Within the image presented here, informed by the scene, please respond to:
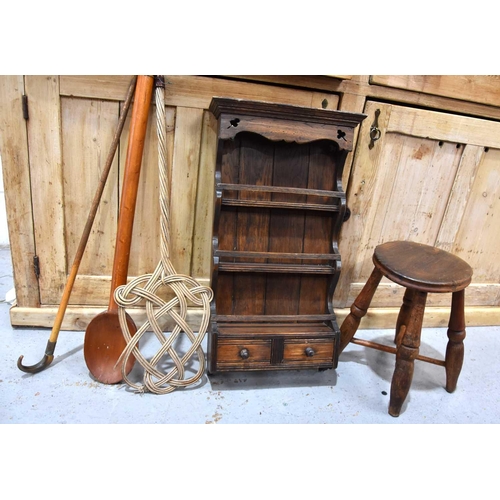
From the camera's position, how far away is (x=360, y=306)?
55.7 inches

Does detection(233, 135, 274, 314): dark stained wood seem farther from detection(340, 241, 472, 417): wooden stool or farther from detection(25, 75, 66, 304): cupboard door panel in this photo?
detection(25, 75, 66, 304): cupboard door panel

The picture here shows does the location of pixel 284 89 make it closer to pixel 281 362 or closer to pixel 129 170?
pixel 129 170

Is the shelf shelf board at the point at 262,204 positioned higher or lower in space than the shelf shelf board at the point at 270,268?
higher

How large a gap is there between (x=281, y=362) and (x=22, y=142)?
4.31ft

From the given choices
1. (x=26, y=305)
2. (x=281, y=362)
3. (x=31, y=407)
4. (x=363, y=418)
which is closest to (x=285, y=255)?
(x=281, y=362)

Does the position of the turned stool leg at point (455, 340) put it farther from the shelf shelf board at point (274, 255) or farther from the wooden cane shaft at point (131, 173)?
the wooden cane shaft at point (131, 173)

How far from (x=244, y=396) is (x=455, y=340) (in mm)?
864

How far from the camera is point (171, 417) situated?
3.87 ft

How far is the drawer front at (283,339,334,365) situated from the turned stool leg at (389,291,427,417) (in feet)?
0.80

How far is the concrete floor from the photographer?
1182mm

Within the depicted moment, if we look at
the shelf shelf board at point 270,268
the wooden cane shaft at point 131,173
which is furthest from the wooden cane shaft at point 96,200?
the shelf shelf board at point 270,268

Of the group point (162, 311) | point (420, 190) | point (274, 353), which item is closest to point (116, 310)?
point (162, 311)

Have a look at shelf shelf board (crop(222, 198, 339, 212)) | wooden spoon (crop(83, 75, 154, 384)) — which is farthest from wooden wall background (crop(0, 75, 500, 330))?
shelf shelf board (crop(222, 198, 339, 212))

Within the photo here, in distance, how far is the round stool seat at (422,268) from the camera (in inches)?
45.5
